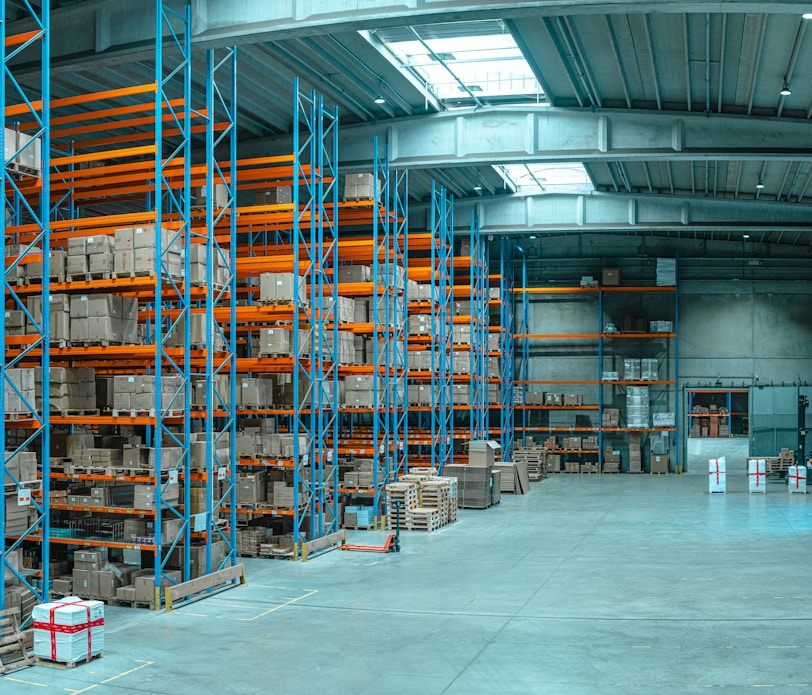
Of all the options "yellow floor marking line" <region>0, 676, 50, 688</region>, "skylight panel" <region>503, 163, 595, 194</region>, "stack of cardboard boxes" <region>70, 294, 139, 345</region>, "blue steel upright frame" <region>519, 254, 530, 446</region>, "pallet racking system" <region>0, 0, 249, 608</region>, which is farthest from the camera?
"blue steel upright frame" <region>519, 254, 530, 446</region>

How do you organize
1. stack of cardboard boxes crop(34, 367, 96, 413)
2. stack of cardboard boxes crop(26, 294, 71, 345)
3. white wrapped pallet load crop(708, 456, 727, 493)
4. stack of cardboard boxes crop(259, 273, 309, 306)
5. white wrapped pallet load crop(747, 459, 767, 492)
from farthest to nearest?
white wrapped pallet load crop(747, 459, 767, 492), white wrapped pallet load crop(708, 456, 727, 493), stack of cardboard boxes crop(259, 273, 309, 306), stack of cardboard boxes crop(34, 367, 96, 413), stack of cardboard boxes crop(26, 294, 71, 345)

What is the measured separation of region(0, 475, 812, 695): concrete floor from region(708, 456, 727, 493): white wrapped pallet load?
21.2ft

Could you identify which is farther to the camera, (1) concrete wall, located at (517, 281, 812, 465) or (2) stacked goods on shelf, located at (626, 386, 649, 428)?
(1) concrete wall, located at (517, 281, 812, 465)

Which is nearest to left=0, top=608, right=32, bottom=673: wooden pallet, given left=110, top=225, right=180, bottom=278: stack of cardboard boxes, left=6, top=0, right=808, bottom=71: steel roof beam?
left=110, top=225, right=180, bottom=278: stack of cardboard boxes

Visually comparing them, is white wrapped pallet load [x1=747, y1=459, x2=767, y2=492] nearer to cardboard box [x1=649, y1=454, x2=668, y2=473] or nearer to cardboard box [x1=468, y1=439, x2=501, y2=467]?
cardboard box [x1=649, y1=454, x2=668, y2=473]

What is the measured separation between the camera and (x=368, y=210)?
20.1 m

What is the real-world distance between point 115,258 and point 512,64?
28.5 feet

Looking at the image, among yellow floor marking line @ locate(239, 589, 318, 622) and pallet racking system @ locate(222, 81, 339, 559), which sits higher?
pallet racking system @ locate(222, 81, 339, 559)

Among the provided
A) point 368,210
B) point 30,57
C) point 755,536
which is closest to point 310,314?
point 368,210

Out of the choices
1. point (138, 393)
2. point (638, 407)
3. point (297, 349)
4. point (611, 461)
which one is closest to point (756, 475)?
point (638, 407)

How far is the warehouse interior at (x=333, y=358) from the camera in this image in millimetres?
10328

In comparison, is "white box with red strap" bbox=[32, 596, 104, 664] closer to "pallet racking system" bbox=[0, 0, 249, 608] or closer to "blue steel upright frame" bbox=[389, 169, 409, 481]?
"pallet racking system" bbox=[0, 0, 249, 608]

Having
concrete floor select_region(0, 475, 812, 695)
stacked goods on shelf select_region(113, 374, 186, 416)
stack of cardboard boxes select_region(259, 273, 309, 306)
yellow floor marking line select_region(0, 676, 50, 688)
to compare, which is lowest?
yellow floor marking line select_region(0, 676, 50, 688)

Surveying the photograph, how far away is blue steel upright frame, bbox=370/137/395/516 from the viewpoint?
18.2 metres
